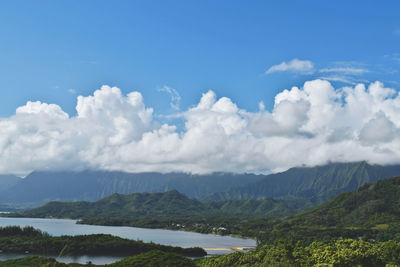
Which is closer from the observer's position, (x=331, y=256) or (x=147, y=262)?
(x=331, y=256)

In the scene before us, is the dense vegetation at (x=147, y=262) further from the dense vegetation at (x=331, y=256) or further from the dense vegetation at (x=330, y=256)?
the dense vegetation at (x=331, y=256)

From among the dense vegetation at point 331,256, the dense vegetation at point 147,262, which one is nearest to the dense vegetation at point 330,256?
the dense vegetation at point 331,256

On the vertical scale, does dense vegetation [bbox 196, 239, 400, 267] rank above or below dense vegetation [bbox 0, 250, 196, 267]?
above

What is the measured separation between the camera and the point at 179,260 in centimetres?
17900

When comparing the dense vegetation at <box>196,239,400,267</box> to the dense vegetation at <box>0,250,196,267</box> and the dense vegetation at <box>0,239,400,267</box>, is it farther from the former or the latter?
the dense vegetation at <box>0,250,196,267</box>

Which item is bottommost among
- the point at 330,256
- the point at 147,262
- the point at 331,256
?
the point at 147,262

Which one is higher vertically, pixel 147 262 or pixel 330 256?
pixel 330 256

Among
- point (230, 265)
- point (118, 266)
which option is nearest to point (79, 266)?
point (118, 266)

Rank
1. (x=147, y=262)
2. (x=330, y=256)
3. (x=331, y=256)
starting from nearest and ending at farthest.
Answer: (x=331, y=256) → (x=330, y=256) → (x=147, y=262)

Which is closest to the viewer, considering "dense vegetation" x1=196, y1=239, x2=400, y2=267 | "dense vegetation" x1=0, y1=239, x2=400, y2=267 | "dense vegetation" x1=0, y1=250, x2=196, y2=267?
"dense vegetation" x1=196, y1=239, x2=400, y2=267

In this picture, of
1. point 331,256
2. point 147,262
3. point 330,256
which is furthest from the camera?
point 147,262

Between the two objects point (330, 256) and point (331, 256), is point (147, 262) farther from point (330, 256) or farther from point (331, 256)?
point (331, 256)

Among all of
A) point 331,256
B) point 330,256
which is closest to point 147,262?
point 330,256

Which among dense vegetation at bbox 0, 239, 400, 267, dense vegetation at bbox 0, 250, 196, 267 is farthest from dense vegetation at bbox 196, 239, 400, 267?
dense vegetation at bbox 0, 250, 196, 267
